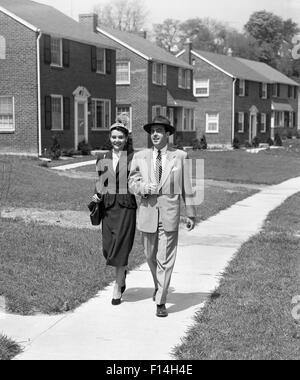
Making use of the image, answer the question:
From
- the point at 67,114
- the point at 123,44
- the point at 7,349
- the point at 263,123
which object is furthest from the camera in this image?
the point at 263,123

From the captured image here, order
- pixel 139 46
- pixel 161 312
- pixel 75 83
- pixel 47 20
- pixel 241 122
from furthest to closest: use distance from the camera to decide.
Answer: pixel 241 122 → pixel 139 46 → pixel 75 83 → pixel 47 20 → pixel 161 312

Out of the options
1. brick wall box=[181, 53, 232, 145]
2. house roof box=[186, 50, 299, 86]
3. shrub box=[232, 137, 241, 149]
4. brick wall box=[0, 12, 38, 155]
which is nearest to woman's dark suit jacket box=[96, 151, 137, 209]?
brick wall box=[0, 12, 38, 155]

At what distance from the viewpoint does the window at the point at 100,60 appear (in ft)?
102

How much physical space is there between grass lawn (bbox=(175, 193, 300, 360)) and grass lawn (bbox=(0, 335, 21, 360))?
4.28 feet

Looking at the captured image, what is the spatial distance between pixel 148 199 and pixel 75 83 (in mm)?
23275

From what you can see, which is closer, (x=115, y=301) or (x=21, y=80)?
(x=115, y=301)

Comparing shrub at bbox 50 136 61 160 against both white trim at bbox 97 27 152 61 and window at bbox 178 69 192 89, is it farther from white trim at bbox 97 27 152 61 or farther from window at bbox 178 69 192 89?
window at bbox 178 69 192 89

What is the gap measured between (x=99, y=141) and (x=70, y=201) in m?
17.0

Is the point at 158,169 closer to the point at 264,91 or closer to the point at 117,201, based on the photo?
the point at 117,201

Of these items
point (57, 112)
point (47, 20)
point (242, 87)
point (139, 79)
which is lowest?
point (57, 112)

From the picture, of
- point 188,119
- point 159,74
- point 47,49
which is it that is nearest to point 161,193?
point 47,49

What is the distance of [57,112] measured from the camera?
1084 inches

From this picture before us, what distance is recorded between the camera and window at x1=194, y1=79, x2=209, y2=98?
154 ft

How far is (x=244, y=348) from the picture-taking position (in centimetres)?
519
